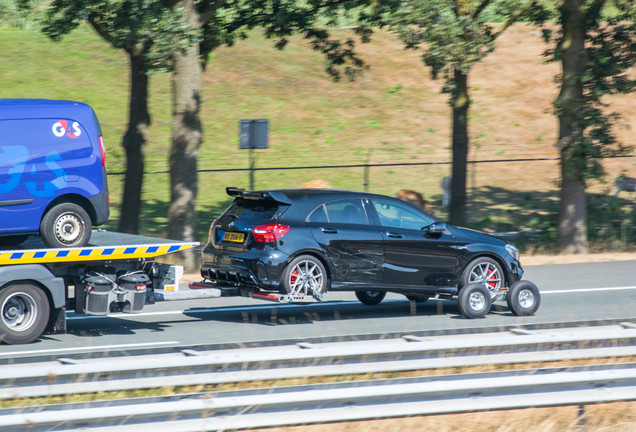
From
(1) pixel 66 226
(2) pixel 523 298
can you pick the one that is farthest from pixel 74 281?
(2) pixel 523 298

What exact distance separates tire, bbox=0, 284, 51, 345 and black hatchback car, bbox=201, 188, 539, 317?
2353 millimetres

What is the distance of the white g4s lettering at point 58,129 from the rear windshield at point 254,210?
241cm

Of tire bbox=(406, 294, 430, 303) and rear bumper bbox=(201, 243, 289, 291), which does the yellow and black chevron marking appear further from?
tire bbox=(406, 294, 430, 303)

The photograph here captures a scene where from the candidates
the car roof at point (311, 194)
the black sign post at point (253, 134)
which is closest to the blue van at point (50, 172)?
the car roof at point (311, 194)

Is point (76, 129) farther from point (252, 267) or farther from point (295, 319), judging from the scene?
point (295, 319)

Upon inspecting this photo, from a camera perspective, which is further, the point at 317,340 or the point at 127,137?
the point at 127,137

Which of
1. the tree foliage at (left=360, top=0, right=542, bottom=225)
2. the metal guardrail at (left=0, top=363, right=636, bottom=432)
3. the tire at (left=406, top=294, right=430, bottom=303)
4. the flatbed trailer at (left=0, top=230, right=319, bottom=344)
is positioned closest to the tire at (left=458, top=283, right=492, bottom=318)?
the tire at (left=406, top=294, right=430, bottom=303)

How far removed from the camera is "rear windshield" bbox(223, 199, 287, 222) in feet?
36.0

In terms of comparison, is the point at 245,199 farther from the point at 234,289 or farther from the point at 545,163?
the point at 545,163

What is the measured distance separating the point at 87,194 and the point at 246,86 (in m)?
29.3

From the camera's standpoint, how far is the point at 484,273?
1214 cm

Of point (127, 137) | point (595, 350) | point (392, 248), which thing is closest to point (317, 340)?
point (595, 350)

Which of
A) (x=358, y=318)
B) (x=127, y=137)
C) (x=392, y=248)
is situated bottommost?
(x=358, y=318)

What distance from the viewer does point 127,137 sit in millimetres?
18953
